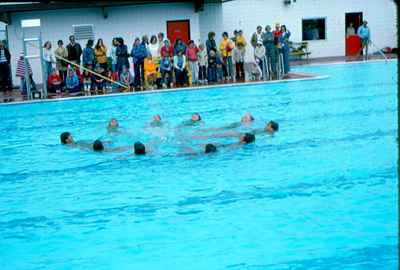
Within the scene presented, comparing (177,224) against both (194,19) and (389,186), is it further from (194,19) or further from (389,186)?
(194,19)

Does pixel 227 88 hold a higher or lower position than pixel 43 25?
lower

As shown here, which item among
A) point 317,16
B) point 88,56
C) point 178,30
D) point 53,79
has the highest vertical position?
point 317,16

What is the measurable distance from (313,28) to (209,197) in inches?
1009

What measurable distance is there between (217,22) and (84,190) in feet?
66.9

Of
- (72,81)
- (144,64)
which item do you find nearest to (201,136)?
(144,64)

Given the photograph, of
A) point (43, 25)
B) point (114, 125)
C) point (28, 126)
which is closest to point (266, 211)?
point (114, 125)

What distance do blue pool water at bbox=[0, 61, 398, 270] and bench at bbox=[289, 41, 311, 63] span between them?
16.5 metres

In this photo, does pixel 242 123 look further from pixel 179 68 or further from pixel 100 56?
pixel 100 56

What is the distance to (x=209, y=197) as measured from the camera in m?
8.39

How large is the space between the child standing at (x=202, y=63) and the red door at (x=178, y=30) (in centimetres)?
382

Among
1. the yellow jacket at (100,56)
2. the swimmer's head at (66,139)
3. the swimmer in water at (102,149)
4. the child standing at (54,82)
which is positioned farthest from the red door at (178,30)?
the swimmer in water at (102,149)

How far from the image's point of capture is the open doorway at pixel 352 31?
32.8 m

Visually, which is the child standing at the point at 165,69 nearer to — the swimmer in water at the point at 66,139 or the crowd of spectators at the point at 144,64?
the crowd of spectators at the point at 144,64

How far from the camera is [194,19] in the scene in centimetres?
2677
